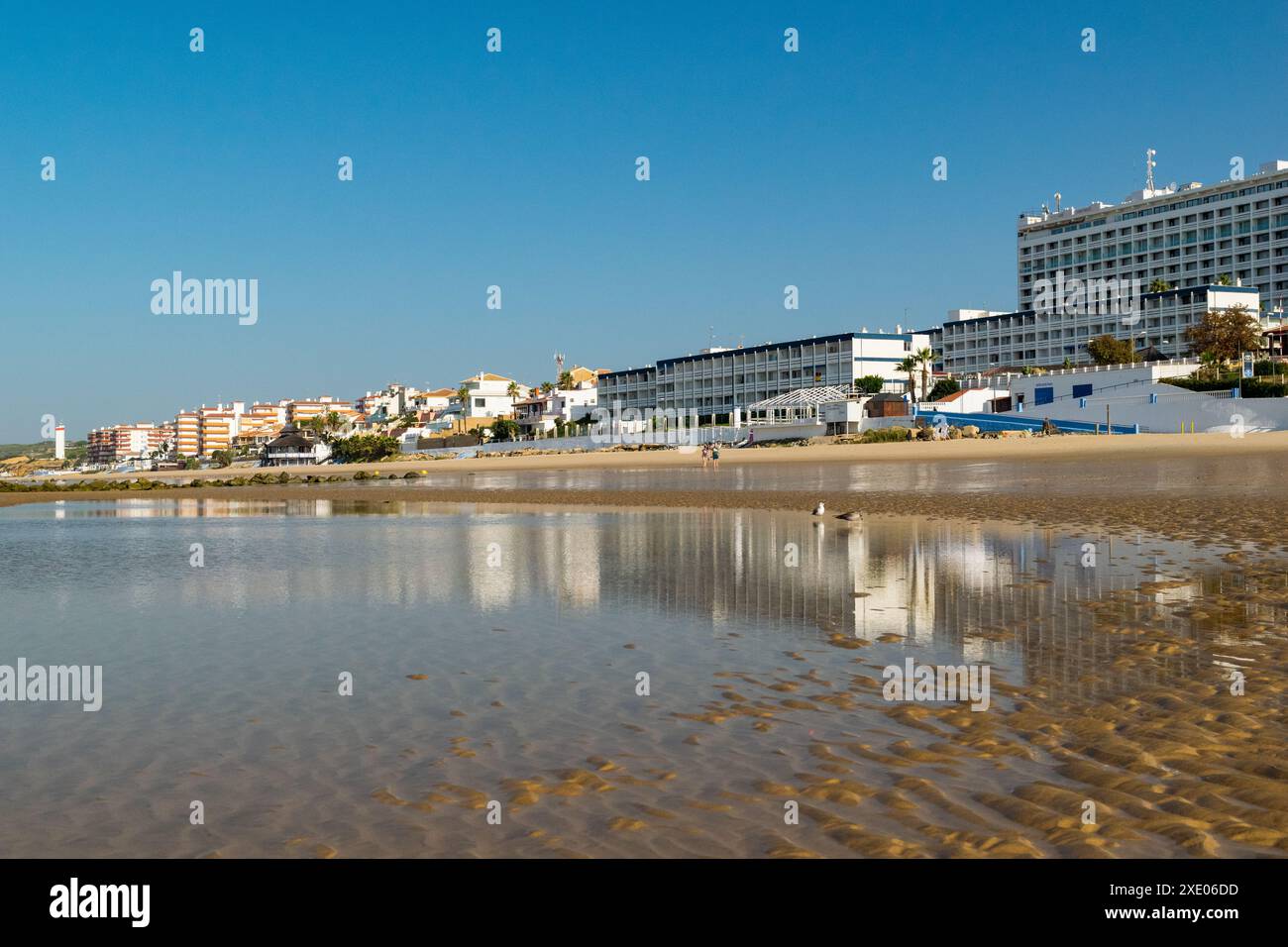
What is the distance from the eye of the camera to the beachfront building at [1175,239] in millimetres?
153500

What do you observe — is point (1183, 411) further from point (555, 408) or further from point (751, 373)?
point (555, 408)

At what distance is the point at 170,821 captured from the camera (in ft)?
17.5

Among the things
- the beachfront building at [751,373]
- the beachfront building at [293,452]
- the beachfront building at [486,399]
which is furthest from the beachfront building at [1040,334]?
the beachfront building at [293,452]

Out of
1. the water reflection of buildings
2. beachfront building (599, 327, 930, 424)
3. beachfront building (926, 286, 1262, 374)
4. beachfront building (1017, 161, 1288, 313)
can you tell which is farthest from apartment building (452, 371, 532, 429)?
the water reflection of buildings

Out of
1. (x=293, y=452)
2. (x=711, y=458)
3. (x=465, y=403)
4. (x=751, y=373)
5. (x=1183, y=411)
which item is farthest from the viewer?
(x=465, y=403)

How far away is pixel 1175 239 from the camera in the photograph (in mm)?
165500

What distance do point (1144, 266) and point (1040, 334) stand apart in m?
35.5

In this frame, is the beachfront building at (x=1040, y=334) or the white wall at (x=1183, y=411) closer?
the white wall at (x=1183, y=411)

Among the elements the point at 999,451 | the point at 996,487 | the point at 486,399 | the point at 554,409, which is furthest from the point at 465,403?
the point at 996,487

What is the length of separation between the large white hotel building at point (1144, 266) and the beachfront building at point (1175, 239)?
0.54 ft

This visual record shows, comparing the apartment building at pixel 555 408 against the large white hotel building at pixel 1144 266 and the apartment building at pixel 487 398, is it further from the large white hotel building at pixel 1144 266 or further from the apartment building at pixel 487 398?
the large white hotel building at pixel 1144 266

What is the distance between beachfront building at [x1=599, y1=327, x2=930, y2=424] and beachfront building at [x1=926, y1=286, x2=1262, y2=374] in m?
5.50

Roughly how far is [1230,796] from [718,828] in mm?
2745
